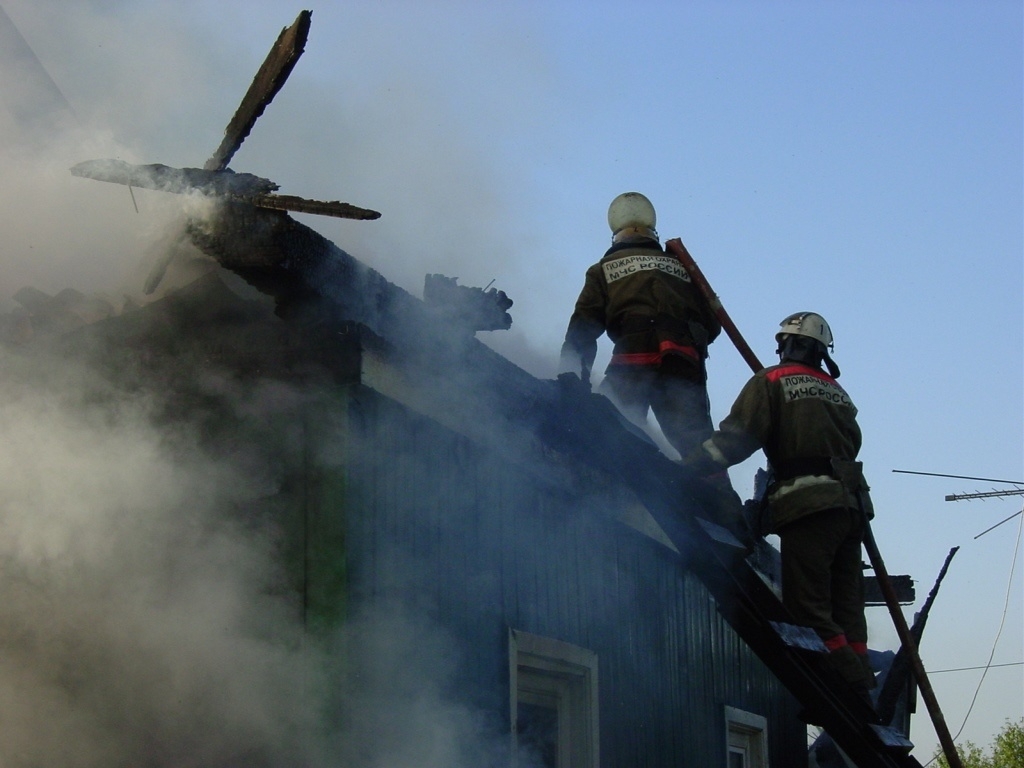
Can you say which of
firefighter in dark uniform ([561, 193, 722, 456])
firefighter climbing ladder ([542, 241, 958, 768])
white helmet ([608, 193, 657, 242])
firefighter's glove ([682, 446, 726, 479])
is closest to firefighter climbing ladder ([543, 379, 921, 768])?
firefighter climbing ladder ([542, 241, 958, 768])

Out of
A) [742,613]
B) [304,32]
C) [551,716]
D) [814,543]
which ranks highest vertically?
[304,32]

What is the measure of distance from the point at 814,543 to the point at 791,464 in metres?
0.43

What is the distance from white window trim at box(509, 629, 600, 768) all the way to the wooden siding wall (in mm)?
111

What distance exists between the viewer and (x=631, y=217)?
758 cm

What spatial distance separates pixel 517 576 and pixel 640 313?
6.18 feet

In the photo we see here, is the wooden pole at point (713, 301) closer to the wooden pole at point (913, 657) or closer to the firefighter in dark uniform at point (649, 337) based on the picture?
the firefighter in dark uniform at point (649, 337)

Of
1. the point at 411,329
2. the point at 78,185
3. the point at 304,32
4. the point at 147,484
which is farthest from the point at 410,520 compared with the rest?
the point at 78,185

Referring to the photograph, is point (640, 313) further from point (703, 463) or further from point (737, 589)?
point (737, 589)

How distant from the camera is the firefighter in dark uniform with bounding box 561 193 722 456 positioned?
7.04 metres

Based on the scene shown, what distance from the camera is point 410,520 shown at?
17.1 feet

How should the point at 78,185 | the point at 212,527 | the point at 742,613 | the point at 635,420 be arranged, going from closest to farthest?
the point at 212,527 < the point at 742,613 < the point at 78,185 < the point at 635,420

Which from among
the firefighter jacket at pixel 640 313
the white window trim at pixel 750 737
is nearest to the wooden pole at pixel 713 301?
the firefighter jacket at pixel 640 313

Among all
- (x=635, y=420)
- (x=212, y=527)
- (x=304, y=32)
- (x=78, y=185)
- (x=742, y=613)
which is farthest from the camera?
(x=635, y=420)

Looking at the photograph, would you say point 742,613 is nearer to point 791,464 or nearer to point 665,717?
point 791,464
